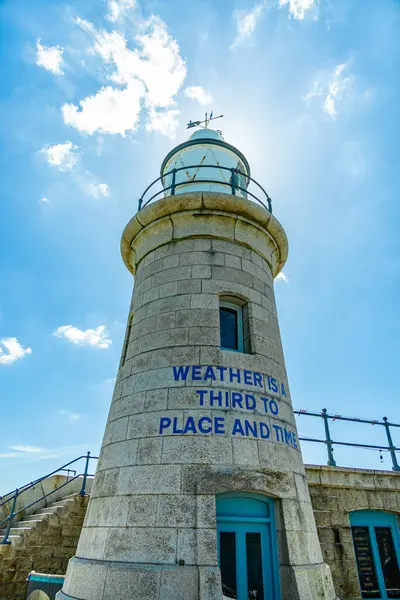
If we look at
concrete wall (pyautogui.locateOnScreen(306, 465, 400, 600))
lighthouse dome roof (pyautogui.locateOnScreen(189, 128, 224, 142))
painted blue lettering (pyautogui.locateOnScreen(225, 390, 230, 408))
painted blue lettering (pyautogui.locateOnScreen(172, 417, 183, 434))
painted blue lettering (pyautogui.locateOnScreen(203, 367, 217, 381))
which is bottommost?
concrete wall (pyautogui.locateOnScreen(306, 465, 400, 600))

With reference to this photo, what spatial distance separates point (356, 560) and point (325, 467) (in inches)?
78.4

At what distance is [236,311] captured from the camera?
25.8 ft

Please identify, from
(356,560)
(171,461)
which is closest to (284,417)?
(171,461)

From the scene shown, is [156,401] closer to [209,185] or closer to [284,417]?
[284,417]

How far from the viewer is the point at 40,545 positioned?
884 cm

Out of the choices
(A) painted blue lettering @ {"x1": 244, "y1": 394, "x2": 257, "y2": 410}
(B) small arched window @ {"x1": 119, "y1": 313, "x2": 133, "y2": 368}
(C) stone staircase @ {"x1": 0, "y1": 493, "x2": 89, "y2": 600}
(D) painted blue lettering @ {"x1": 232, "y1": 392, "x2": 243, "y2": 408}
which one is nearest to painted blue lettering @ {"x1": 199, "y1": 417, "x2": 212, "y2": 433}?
(D) painted blue lettering @ {"x1": 232, "y1": 392, "x2": 243, "y2": 408}

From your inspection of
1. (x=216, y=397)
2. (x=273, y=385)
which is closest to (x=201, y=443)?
(x=216, y=397)

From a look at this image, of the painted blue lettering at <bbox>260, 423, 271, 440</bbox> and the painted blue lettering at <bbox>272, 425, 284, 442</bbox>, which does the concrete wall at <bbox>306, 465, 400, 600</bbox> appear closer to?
the painted blue lettering at <bbox>272, 425, 284, 442</bbox>

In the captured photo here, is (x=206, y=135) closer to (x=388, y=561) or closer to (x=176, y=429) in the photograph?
(x=176, y=429)

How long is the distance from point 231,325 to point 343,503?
522 cm

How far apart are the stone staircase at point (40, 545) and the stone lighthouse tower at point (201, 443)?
3.61m

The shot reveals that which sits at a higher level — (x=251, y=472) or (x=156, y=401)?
(x=156, y=401)

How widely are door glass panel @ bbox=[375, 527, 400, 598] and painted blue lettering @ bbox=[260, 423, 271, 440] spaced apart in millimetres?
5347

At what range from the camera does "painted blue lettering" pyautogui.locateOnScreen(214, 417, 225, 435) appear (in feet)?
19.4
